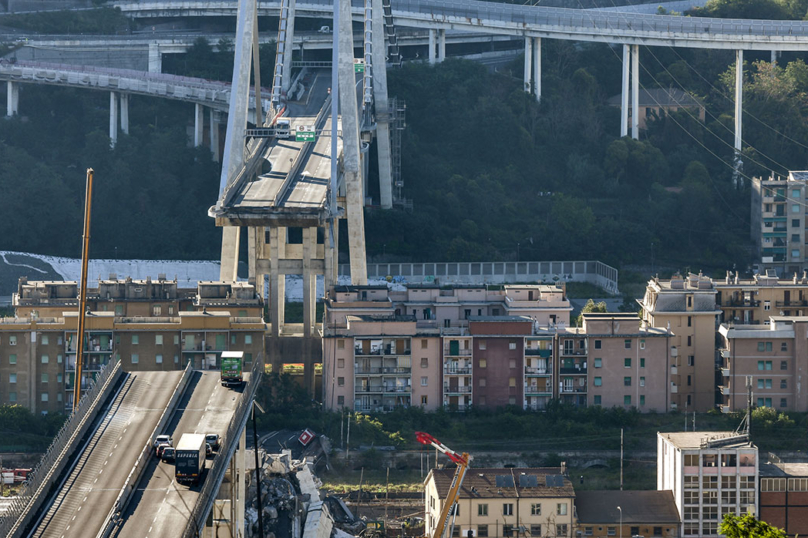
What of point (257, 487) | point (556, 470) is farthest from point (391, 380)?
point (257, 487)

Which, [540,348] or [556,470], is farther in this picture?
[540,348]

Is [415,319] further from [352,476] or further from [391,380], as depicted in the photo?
[352,476]

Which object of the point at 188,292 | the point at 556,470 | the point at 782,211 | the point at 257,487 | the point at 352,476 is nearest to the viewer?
the point at 257,487

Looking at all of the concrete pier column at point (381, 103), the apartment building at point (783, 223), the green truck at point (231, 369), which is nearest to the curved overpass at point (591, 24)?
the concrete pier column at point (381, 103)

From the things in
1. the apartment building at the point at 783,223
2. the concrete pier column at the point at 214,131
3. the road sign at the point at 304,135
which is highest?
the concrete pier column at the point at 214,131

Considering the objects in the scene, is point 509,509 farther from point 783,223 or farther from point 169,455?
point 783,223

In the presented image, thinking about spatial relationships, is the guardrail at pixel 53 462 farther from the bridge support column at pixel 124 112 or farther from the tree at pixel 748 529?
the bridge support column at pixel 124 112
